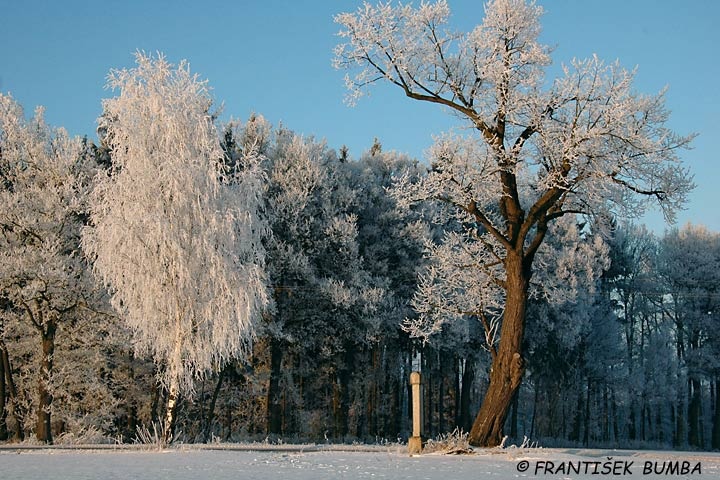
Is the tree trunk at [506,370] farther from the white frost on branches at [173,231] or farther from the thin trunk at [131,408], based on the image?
the thin trunk at [131,408]

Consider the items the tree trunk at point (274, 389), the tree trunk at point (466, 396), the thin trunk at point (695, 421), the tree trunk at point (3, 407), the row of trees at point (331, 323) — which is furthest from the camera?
the thin trunk at point (695, 421)

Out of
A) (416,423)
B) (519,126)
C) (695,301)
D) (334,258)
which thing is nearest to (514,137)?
(519,126)

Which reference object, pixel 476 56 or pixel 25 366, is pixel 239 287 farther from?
pixel 25 366

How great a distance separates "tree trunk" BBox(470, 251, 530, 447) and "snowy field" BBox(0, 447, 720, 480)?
8.03 ft

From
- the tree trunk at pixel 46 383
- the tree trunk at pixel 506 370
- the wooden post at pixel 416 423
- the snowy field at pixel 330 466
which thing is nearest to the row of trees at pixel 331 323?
the tree trunk at pixel 46 383

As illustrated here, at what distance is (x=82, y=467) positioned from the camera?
42.8ft

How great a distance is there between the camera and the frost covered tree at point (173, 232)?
883 inches

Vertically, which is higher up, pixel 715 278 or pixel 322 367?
pixel 715 278

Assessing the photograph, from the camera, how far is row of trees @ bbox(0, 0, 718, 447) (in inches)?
757

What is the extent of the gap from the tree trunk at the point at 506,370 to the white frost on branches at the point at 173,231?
745cm

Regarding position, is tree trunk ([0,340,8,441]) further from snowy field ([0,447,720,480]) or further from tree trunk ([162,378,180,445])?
snowy field ([0,447,720,480])

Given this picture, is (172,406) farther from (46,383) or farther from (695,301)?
(695,301)

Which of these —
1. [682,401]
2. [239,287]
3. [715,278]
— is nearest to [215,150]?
[239,287]

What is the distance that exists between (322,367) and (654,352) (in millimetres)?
27354
